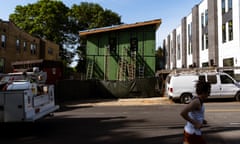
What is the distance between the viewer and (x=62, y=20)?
48.8 meters

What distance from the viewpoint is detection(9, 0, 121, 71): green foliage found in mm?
46406

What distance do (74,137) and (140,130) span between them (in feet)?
6.91

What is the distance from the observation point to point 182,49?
167 ft

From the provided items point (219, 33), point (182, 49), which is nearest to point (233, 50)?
point (219, 33)

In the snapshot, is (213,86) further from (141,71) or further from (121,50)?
(121,50)

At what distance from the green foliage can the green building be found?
18.7 metres

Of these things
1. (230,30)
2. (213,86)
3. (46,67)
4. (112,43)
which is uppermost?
(230,30)

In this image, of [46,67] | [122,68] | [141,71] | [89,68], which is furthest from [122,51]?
[46,67]

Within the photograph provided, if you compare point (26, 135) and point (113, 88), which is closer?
point (26, 135)

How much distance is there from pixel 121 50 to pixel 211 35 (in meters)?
11.4

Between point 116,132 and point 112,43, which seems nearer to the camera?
point 116,132

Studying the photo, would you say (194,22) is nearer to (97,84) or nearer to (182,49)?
(182,49)

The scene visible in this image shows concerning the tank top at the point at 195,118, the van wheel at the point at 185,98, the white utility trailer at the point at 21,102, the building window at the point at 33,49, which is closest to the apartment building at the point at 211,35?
the van wheel at the point at 185,98

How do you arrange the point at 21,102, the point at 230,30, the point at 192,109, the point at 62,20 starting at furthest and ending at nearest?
the point at 62,20 → the point at 230,30 → the point at 21,102 → the point at 192,109
